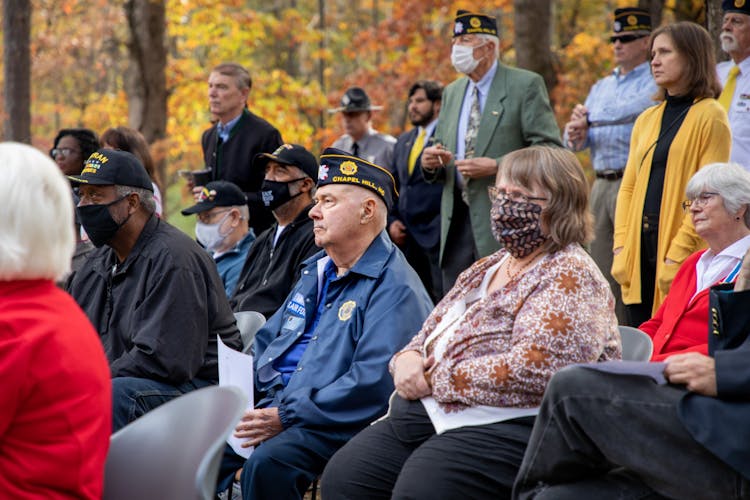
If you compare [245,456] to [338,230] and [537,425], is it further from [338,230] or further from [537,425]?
[537,425]

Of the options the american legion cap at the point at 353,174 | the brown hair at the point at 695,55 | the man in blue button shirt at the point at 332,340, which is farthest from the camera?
the brown hair at the point at 695,55

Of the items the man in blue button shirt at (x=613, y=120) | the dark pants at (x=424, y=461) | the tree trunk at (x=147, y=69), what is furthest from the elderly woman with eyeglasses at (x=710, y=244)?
the tree trunk at (x=147, y=69)

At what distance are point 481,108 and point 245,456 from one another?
338 centimetres

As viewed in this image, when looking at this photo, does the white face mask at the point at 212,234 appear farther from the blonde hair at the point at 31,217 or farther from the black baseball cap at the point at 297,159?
the blonde hair at the point at 31,217

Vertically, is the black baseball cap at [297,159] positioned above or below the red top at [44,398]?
above

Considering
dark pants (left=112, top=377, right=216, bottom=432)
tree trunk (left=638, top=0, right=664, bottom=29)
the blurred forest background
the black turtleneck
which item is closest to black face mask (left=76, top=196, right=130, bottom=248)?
dark pants (left=112, top=377, right=216, bottom=432)

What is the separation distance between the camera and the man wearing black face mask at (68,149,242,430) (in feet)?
13.7

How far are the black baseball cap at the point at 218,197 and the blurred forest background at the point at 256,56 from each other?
357 cm

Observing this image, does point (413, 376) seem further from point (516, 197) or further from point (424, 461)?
point (516, 197)

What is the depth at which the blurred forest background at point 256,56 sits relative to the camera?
10477mm

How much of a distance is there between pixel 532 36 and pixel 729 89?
15.5 feet

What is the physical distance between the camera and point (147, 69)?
14.0 meters

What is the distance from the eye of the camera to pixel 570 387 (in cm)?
294

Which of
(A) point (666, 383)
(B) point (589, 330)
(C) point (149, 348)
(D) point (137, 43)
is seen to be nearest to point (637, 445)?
(A) point (666, 383)
